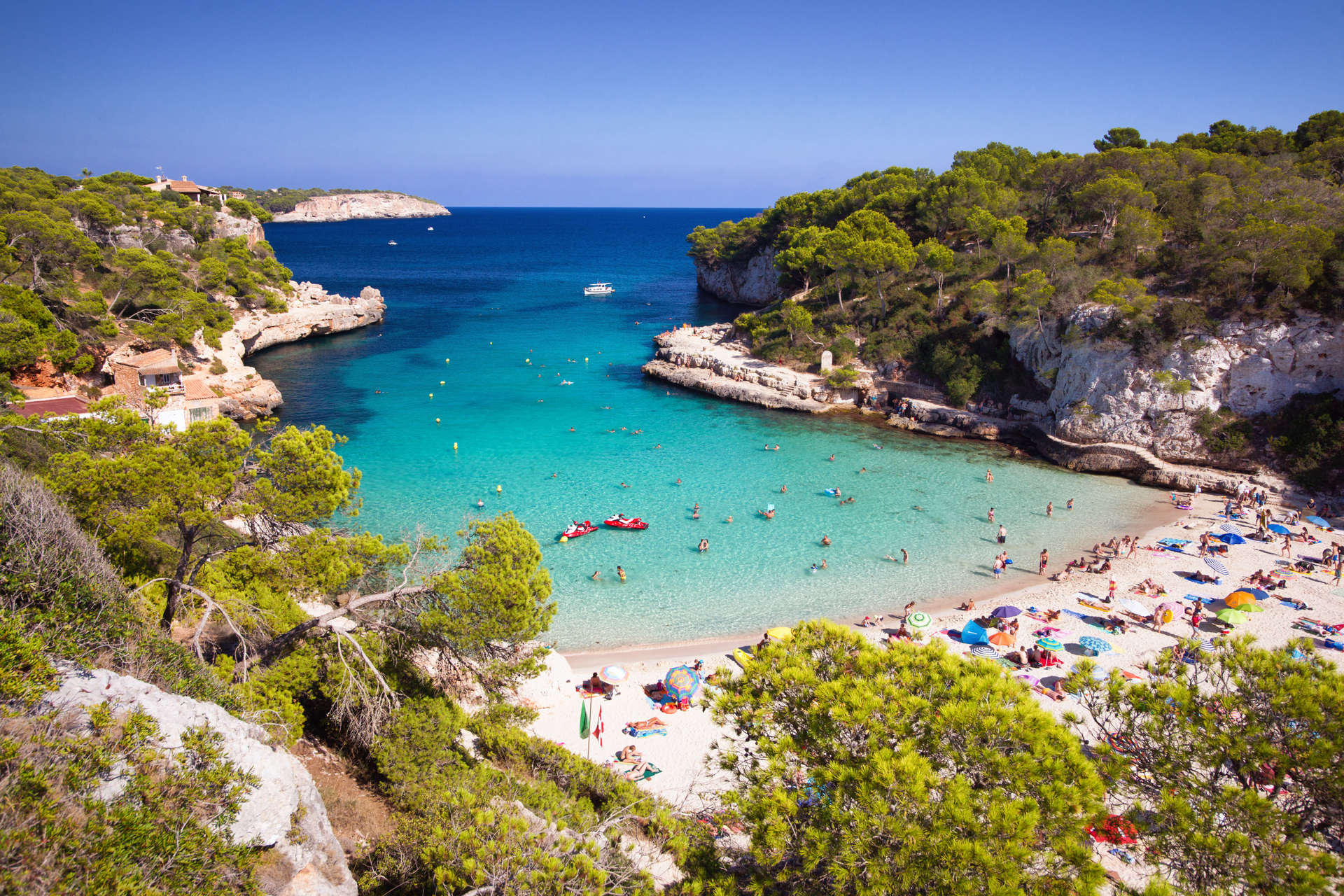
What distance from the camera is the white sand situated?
560 inches

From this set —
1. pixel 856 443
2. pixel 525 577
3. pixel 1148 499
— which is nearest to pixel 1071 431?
pixel 1148 499

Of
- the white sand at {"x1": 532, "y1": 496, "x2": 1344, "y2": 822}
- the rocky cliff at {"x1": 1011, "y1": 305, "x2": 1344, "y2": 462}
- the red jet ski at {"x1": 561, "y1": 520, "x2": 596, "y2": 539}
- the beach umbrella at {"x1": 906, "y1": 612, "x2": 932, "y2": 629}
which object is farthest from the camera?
the rocky cliff at {"x1": 1011, "y1": 305, "x2": 1344, "y2": 462}

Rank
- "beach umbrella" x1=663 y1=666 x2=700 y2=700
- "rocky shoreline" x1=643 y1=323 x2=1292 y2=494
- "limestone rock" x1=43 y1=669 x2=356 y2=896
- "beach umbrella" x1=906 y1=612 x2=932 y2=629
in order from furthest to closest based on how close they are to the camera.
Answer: "rocky shoreline" x1=643 y1=323 x2=1292 y2=494 → "beach umbrella" x1=906 y1=612 x2=932 y2=629 → "beach umbrella" x1=663 y1=666 x2=700 y2=700 → "limestone rock" x1=43 y1=669 x2=356 y2=896

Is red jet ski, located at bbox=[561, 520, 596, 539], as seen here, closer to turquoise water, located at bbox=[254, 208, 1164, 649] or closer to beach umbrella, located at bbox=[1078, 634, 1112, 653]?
turquoise water, located at bbox=[254, 208, 1164, 649]

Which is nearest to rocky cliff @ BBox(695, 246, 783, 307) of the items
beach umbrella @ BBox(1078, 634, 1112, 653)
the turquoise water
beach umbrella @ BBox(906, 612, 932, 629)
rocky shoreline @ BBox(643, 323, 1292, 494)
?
rocky shoreline @ BBox(643, 323, 1292, 494)

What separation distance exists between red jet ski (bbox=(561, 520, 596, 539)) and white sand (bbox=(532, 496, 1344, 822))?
6208 mm

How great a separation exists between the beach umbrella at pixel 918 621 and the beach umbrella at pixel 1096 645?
378cm

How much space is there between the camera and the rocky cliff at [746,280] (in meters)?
61.4

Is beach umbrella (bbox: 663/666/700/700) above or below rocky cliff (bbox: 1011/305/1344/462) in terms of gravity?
below

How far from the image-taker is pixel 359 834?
880 cm

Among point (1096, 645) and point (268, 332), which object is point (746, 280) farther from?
point (1096, 645)

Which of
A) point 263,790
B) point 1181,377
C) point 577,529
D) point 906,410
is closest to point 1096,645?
point 577,529

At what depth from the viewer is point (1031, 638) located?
1833cm

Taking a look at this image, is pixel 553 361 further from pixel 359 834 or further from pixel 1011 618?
pixel 359 834
